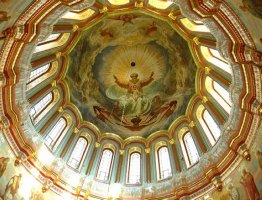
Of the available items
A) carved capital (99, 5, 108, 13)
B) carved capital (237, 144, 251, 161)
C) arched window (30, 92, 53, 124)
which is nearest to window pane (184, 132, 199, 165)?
carved capital (237, 144, 251, 161)

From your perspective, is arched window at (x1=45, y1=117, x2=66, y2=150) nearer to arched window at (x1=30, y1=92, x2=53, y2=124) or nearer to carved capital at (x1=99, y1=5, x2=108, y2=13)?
arched window at (x1=30, y1=92, x2=53, y2=124)

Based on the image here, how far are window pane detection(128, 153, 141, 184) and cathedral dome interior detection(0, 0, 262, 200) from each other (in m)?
0.11

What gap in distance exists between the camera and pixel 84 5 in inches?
569

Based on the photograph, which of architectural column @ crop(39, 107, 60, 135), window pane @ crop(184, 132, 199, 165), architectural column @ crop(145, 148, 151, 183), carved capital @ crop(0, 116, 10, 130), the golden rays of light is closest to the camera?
carved capital @ crop(0, 116, 10, 130)

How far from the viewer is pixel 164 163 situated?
66.5ft

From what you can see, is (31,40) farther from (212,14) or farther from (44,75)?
(212,14)

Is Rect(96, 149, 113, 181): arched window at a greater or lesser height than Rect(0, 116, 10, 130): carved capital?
greater

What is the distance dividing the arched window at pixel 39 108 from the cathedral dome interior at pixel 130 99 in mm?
73

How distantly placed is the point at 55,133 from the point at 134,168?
18.5 feet

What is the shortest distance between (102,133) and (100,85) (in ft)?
13.0

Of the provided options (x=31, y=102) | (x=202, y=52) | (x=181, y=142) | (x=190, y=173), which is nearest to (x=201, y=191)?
(x=190, y=173)

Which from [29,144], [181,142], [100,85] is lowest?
[29,144]

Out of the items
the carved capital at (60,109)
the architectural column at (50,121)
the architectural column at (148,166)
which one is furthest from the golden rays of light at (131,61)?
the architectural column at (148,166)

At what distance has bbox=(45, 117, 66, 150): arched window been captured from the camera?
19031mm
